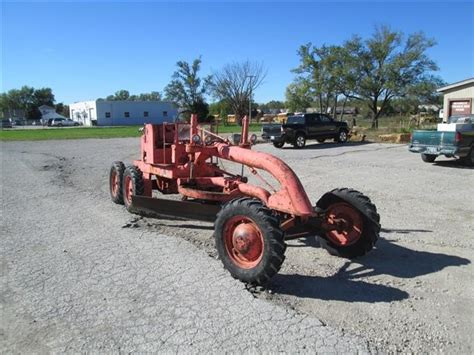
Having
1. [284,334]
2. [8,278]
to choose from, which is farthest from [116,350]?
[8,278]

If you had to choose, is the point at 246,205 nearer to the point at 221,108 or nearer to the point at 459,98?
the point at 459,98

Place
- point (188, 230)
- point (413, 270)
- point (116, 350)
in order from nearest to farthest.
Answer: point (116, 350)
point (413, 270)
point (188, 230)

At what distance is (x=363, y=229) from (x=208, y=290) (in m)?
2.03

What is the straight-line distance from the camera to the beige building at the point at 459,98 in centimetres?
3083

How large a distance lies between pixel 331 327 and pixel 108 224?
14.7ft

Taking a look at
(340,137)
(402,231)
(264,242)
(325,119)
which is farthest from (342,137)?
(264,242)

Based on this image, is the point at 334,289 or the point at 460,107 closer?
the point at 334,289

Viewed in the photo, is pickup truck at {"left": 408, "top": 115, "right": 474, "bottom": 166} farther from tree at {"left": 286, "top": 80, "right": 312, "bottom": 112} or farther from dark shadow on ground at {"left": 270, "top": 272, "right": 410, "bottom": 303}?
tree at {"left": 286, "top": 80, "right": 312, "bottom": 112}

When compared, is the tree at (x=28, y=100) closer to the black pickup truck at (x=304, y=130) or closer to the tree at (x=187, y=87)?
the tree at (x=187, y=87)

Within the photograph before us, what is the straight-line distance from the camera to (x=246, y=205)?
15.3 ft

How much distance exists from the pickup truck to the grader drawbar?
10.8m

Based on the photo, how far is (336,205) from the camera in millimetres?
5473

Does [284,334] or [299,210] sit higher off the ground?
[299,210]

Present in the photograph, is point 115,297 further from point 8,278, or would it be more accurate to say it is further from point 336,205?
point 336,205
